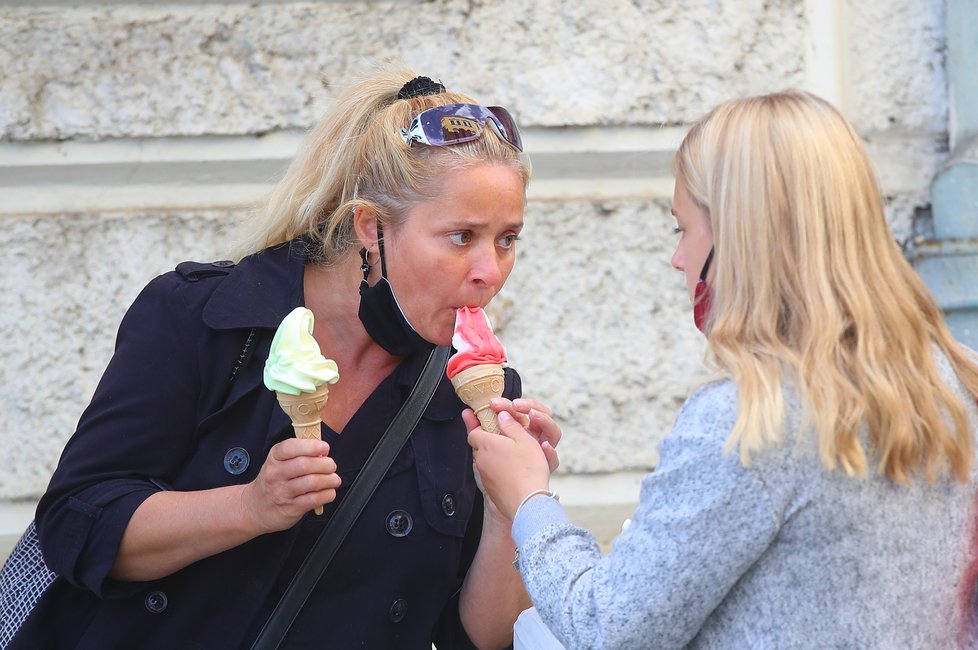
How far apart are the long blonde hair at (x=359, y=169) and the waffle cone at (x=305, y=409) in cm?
41

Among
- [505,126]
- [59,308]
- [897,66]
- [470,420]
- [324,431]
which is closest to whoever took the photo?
[470,420]

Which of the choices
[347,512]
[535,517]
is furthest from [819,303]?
[347,512]

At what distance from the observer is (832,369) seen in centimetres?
154

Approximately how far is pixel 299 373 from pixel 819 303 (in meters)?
0.84

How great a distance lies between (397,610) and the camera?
216 cm

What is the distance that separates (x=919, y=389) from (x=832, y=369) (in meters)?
0.13

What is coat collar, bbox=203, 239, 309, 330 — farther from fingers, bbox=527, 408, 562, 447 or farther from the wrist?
the wrist

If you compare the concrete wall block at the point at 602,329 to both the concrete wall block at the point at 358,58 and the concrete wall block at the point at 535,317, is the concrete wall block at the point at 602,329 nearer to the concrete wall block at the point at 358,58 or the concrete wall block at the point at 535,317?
the concrete wall block at the point at 535,317

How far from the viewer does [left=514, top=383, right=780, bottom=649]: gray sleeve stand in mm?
1504

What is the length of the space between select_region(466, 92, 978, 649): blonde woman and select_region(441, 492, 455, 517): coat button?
0.53 metres

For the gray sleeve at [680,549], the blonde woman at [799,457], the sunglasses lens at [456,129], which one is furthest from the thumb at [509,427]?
the sunglasses lens at [456,129]

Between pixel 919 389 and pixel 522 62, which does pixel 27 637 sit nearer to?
pixel 919 389

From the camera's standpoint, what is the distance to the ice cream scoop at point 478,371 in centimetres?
206

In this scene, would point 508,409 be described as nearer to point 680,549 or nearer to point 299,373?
point 299,373
